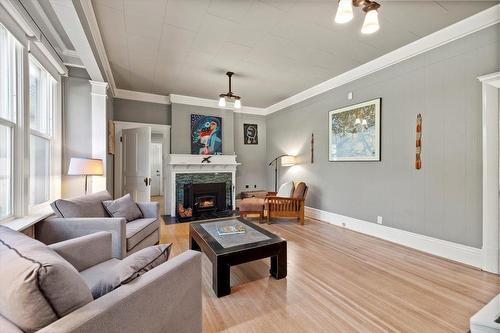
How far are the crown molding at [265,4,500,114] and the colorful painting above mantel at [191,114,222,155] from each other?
2.43 meters

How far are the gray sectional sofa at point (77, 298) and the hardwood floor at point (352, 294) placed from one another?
63cm

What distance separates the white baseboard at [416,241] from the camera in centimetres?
247

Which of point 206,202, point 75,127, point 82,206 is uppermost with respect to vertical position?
point 75,127

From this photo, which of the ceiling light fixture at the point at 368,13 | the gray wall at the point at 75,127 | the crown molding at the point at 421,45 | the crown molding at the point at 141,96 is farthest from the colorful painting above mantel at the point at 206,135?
the ceiling light fixture at the point at 368,13

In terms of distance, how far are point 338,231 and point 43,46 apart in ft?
15.3

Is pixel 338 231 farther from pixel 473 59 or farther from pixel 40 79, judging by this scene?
pixel 40 79

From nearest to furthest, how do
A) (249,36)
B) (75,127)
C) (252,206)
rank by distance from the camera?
1. (249,36)
2. (75,127)
3. (252,206)

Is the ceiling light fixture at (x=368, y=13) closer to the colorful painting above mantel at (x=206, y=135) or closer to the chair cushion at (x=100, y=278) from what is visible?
the chair cushion at (x=100, y=278)

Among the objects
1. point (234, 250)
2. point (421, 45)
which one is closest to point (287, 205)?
point (234, 250)

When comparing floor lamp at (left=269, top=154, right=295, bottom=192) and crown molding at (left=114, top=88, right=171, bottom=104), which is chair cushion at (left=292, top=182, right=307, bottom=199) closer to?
floor lamp at (left=269, top=154, right=295, bottom=192)

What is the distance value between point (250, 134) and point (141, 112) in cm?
270

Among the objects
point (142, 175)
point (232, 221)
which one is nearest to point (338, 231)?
point (232, 221)

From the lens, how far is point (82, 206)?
237cm

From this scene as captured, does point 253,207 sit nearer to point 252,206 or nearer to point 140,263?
point 252,206
